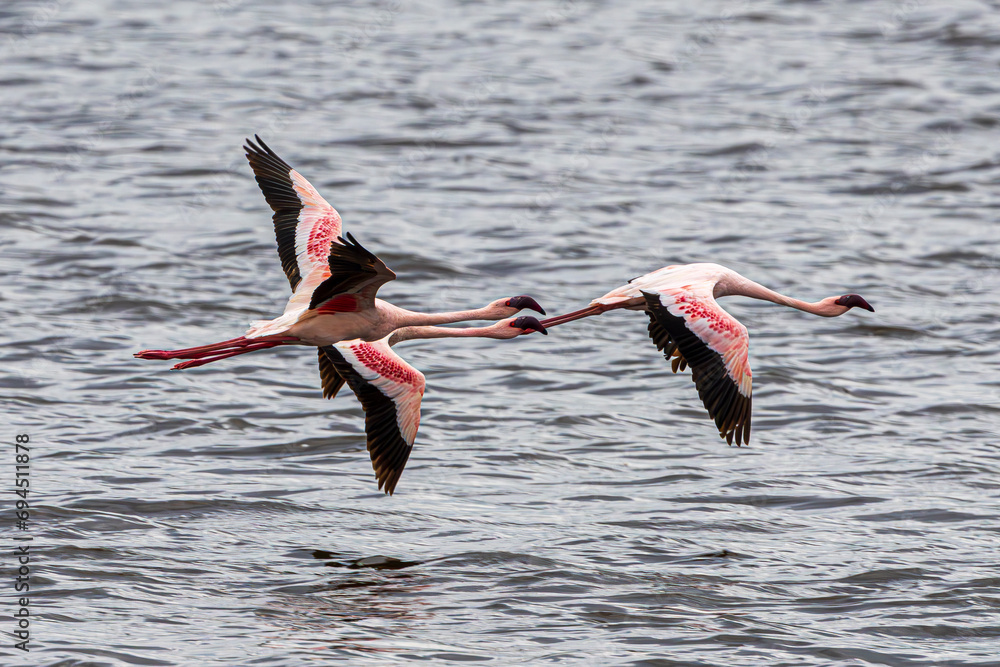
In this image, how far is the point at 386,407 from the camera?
14.1m

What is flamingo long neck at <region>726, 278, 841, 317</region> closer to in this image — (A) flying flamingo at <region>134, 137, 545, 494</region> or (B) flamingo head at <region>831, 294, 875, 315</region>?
(B) flamingo head at <region>831, 294, 875, 315</region>

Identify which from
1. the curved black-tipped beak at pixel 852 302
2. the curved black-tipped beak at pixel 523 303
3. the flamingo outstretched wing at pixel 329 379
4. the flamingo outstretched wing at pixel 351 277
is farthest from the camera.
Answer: the flamingo outstretched wing at pixel 329 379

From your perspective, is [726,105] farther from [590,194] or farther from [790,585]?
[790,585]

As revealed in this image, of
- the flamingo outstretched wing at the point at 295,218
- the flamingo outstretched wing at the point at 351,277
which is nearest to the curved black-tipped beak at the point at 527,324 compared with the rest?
the flamingo outstretched wing at the point at 351,277

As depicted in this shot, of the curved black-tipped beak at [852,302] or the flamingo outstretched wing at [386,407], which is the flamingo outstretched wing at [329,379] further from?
the curved black-tipped beak at [852,302]

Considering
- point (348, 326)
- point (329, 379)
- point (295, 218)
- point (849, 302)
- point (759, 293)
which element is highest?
point (295, 218)

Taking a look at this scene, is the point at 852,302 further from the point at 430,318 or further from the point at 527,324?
the point at 430,318

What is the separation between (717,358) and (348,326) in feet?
10.5

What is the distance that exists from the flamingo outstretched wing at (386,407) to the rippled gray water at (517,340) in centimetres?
117

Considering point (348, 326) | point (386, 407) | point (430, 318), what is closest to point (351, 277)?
point (348, 326)

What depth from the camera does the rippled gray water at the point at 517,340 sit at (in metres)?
14.1

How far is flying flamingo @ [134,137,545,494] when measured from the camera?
43.9 feet

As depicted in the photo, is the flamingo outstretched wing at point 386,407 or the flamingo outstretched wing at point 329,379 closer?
the flamingo outstretched wing at point 386,407

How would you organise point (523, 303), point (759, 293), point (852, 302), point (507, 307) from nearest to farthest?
point (523, 303) → point (507, 307) → point (759, 293) → point (852, 302)
